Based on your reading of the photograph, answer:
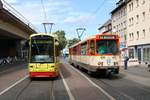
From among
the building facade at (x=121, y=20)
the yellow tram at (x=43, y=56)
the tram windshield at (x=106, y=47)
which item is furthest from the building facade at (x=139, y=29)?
the yellow tram at (x=43, y=56)

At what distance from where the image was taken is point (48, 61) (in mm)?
24953

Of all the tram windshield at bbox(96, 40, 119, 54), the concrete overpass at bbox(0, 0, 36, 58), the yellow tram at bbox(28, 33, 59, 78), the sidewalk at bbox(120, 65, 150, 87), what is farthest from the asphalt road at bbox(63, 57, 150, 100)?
the concrete overpass at bbox(0, 0, 36, 58)

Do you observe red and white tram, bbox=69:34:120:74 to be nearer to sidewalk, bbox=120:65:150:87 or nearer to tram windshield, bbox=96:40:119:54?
tram windshield, bbox=96:40:119:54

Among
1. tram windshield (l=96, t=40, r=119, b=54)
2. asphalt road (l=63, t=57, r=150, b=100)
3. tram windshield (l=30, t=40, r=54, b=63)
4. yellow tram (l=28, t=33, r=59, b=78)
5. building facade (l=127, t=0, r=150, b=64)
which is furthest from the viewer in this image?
building facade (l=127, t=0, r=150, b=64)

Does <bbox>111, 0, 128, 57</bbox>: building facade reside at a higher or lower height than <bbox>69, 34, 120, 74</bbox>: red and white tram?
higher

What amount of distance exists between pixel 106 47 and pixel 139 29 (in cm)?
3884

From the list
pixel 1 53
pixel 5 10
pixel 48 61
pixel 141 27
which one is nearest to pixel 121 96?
pixel 48 61

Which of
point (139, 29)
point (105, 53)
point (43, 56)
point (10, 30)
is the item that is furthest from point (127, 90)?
point (139, 29)

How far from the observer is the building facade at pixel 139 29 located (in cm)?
6062

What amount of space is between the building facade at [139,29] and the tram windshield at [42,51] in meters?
34.7

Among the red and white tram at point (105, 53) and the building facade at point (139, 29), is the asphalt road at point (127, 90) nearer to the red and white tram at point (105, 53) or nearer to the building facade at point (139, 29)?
the red and white tram at point (105, 53)

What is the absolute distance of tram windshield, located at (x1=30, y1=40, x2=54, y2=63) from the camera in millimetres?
25031

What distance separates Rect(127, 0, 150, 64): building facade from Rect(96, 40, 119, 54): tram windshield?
104ft

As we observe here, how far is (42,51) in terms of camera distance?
25.4 metres
